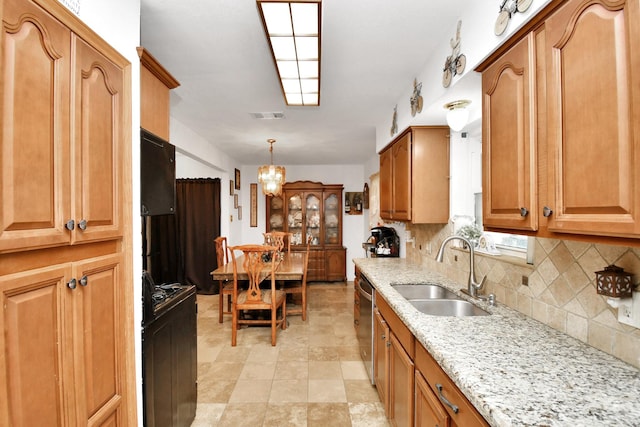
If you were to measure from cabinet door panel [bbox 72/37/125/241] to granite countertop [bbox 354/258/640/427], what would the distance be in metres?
1.41

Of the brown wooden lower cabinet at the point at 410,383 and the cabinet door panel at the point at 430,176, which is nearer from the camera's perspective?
the brown wooden lower cabinet at the point at 410,383

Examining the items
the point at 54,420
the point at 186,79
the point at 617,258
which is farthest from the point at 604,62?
the point at 186,79

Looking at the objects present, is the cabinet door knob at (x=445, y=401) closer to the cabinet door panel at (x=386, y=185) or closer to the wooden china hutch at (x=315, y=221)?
the cabinet door panel at (x=386, y=185)

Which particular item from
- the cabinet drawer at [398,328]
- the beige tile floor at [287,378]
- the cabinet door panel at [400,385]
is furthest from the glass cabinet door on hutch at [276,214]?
the cabinet door panel at [400,385]

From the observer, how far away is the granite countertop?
798 mm

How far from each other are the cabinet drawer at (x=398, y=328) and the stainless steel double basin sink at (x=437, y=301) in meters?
0.17

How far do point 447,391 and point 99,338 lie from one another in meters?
1.35

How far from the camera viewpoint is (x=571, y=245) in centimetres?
130

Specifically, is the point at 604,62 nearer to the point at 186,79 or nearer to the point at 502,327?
Answer: the point at 502,327

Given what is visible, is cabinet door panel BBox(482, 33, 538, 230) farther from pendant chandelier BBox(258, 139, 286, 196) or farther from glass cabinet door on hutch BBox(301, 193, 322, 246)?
glass cabinet door on hutch BBox(301, 193, 322, 246)

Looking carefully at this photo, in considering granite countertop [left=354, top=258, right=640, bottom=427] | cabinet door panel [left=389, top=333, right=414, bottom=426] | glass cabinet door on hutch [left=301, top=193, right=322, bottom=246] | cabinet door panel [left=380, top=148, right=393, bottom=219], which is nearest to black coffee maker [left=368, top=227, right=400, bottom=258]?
cabinet door panel [left=380, top=148, right=393, bottom=219]

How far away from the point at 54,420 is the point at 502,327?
1.76m

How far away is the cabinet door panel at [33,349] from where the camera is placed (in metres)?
0.83

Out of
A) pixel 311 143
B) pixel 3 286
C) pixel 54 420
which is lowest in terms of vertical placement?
pixel 54 420
